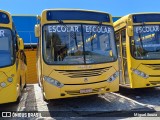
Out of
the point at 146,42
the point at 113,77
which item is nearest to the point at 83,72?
the point at 113,77

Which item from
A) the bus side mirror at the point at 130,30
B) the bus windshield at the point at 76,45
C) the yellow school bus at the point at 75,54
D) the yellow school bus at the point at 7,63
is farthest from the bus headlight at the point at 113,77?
the yellow school bus at the point at 7,63

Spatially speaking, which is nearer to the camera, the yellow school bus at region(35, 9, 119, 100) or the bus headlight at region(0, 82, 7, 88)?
the bus headlight at region(0, 82, 7, 88)

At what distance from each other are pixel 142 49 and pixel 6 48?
4614mm

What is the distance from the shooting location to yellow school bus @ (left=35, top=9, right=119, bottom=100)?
7.94 metres

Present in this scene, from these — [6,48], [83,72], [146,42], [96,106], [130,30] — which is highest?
[130,30]

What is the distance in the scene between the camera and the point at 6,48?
7645 millimetres

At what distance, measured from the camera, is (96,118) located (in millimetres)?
7152

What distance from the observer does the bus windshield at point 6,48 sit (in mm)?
7510

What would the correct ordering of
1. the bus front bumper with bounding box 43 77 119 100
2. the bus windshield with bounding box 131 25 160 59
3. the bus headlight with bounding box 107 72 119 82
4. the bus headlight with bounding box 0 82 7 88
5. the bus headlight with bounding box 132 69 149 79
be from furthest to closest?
the bus windshield with bounding box 131 25 160 59 < the bus headlight with bounding box 132 69 149 79 < the bus headlight with bounding box 107 72 119 82 < the bus front bumper with bounding box 43 77 119 100 < the bus headlight with bounding box 0 82 7 88

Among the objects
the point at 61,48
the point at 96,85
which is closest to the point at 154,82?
the point at 96,85

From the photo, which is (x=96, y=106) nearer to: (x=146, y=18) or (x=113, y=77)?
(x=113, y=77)

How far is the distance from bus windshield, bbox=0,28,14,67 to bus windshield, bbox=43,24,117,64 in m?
1.00

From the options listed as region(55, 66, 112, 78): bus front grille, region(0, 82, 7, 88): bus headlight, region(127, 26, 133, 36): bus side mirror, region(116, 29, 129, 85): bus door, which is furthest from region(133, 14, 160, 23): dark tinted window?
region(0, 82, 7, 88): bus headlight

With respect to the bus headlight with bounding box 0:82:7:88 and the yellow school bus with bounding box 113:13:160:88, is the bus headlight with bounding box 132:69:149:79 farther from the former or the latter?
the bus headlight with bounding box 0:82:7:88
